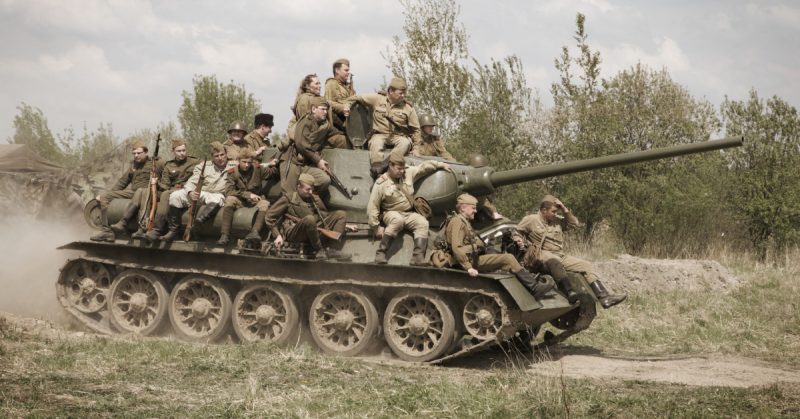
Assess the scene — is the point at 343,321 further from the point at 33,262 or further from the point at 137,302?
the point at 33,262

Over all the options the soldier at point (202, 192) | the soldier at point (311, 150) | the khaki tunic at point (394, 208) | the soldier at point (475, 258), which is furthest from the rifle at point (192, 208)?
the soldier at point (475, 258)

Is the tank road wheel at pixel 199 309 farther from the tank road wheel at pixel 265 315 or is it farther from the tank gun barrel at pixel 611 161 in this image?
the tank gun barrel at pixel 611 161

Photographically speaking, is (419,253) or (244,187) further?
(244,187)

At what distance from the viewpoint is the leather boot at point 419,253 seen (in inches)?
479

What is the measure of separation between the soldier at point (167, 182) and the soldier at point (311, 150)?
6.46 feet

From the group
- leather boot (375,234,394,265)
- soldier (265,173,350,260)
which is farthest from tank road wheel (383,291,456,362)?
soldier (265,173,350,260)

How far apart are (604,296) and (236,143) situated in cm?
610

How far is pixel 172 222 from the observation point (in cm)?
1409

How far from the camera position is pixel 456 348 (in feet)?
40.9

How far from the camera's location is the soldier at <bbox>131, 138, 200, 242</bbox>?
46.2 feet

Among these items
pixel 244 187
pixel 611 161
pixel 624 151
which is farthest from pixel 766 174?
pixel 244 187

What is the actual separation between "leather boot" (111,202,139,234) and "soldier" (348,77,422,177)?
3826 millimetres

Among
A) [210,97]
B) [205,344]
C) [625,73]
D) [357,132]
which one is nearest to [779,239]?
[625,73]

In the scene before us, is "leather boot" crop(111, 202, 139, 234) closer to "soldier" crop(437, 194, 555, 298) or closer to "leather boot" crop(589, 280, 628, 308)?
"soldier" crop(437, 194, 555, 298)
